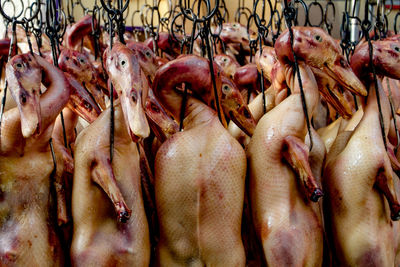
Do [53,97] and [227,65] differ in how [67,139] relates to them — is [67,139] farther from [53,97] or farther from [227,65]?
[227,65]

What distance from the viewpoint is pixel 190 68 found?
182 centimetres

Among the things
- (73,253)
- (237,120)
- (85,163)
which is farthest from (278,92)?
(73,253)

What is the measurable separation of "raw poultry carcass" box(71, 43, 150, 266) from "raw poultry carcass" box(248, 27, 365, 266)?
0.47 meters

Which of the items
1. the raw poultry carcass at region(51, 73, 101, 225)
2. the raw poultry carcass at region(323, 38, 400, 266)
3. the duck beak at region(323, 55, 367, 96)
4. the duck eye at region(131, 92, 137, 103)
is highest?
the duck eye at region(131, 92, 137, 103)

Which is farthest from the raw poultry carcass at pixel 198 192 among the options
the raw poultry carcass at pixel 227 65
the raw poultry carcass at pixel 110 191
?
the raw poultry carcass at pixel 227 65

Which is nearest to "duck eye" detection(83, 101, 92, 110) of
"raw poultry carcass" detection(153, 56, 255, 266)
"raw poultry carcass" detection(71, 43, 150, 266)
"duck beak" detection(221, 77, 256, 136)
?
"raw poultry carcass" detection(71, 43, 150, 266)

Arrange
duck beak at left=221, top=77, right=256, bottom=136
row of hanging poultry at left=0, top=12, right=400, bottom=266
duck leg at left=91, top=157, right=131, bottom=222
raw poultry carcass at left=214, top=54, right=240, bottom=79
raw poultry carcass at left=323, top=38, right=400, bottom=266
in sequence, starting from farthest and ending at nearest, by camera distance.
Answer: raw poultry carcass at left=214, top=54, right=240, bottom=79, duck beak at left=221, top=77, right=256, bottom=136, raw poultry carcass at left=323, top=38, right=400, bottom=266, row of hanging poultry at left=0, top=12, right=400, bottom=266, duck leg at left=91, top=157, right=131, bottom=222

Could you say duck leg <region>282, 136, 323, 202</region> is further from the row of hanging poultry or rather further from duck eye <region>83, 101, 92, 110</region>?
duck eye <region>83, 101, 92, 110</region>

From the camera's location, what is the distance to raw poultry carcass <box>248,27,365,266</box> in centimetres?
178

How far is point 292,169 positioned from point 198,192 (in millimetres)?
393

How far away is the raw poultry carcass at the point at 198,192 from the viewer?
1763 mm

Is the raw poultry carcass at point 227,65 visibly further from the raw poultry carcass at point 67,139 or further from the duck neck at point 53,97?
the duck neck at point 53,97

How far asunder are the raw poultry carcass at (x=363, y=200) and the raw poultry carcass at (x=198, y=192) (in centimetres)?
42

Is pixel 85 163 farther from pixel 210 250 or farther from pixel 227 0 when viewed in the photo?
pixel 227 0
